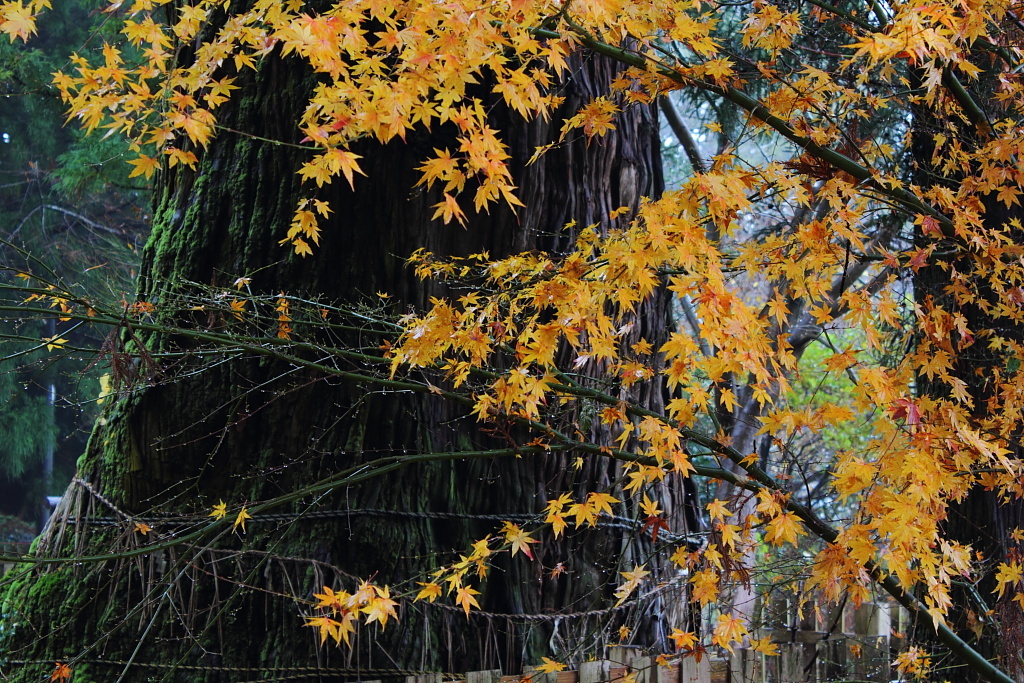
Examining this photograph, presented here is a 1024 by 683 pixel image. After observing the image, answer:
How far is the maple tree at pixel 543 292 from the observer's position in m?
2.17

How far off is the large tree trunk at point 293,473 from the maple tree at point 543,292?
0.02 metres

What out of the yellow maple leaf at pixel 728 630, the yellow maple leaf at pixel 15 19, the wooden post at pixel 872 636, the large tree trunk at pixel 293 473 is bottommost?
the wooden post at pixel 872 636

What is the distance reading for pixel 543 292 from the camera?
226cm

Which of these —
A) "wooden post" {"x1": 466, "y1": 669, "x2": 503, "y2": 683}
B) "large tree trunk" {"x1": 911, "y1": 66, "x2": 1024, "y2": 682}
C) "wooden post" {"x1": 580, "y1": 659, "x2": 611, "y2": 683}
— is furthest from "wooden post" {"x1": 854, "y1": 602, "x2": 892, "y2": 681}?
"wooden post" {"x1": 466, "y1": 669, "x2": 503, "y2": 683}

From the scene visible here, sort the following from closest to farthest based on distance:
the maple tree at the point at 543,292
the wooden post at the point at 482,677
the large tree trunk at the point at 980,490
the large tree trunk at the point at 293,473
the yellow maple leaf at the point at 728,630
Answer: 1. the maple tree at the point at 543,292
2. the yellow maple leaf at the point at 728,630
3. the wooden post at the point at 482,677
4. the large tree trunk at the point at 293,473
5. the large tree trunk at the point at 980,490

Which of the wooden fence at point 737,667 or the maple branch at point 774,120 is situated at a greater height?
the maple branch at point 774,120

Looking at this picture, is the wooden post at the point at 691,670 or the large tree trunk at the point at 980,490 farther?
the large tree trunk at the point at 980,490

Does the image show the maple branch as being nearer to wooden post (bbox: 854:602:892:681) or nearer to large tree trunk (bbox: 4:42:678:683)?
large tree trunk (bbox: 4:42:678:683)

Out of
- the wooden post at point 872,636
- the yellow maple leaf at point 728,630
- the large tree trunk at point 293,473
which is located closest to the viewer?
the yellow maple leaf at point 728,630

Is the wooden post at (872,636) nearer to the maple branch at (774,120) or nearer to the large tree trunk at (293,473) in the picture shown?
Answer: the large tree trunk at (293,473)

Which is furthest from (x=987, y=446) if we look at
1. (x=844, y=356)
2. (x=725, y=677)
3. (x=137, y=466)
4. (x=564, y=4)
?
(x=137, y=466)

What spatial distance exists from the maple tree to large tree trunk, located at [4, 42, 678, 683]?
2 centimetres

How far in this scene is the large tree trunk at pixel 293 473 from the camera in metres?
3.23

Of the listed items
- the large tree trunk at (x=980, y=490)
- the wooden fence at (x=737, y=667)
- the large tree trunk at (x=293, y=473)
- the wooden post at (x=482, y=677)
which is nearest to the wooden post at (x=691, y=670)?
the wooden fence at (x=737, y=667)
